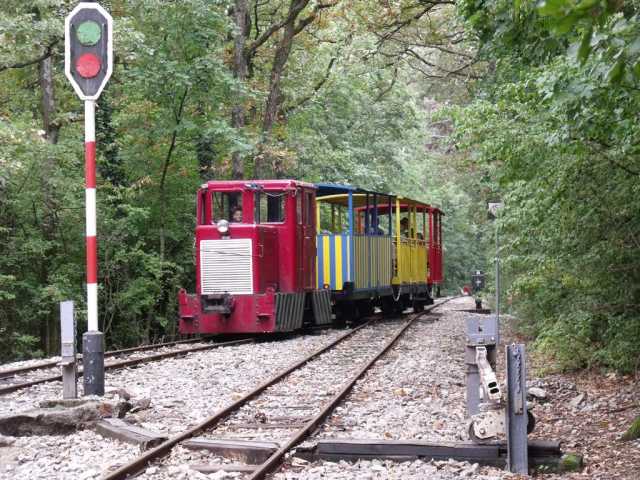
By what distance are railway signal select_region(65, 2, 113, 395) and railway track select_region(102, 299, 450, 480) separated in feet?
5.18

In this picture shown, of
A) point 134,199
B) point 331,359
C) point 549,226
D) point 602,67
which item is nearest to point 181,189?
point 134,199

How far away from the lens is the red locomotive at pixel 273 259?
17.3 metres

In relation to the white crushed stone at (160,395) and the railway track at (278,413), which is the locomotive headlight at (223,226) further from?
the railway track at (278,413)

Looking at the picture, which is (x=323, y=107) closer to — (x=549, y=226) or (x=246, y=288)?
(x=246, y=288)

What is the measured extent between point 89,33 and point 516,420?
594 cm

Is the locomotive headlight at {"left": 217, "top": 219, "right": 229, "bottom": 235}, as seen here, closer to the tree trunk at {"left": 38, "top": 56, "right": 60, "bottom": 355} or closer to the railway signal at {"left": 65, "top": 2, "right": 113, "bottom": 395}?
the tree trunk at {"left": 38, "top": 56, "right": 60, "bottom": 355}

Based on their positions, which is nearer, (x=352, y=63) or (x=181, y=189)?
(x=181, y=189)

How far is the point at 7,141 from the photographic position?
16.6 meters

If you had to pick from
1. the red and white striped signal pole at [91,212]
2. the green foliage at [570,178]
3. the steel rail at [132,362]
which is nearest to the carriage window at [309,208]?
the steel rail at [132,362]

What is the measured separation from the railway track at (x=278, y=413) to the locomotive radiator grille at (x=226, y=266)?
9.28 feet

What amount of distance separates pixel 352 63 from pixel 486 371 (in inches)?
873

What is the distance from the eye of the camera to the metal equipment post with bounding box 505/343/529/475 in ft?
21.3

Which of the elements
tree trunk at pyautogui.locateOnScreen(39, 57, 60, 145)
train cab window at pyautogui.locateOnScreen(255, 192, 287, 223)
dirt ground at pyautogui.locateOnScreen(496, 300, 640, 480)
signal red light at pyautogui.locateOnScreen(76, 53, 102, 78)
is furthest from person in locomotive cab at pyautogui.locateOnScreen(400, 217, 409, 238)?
signal red light at pyautogui.locateOnScreen(76, 53, 102, 78)

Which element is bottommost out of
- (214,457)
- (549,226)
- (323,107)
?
(214,457)
